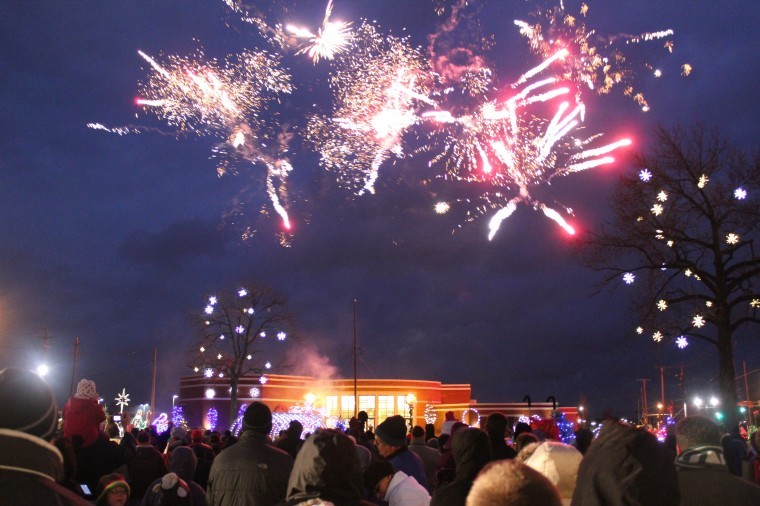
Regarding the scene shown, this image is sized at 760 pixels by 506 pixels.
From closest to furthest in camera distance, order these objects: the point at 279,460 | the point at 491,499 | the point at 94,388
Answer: the point at 491,499, the point at 279,460, the point at 94,388

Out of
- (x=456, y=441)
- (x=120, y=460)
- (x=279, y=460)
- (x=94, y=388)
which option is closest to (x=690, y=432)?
(x=456, y=441)

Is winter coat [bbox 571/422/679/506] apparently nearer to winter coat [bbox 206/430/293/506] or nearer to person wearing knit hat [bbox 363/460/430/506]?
person wearing knit hat [bbox 363/460/430/506]

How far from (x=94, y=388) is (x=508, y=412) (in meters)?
56.7

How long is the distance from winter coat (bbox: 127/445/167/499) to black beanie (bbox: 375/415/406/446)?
9.82 ft

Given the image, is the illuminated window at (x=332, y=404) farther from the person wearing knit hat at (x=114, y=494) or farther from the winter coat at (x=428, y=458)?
the person wearing knit hat at (x=114, y=494)

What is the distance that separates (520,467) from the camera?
2.12 metres

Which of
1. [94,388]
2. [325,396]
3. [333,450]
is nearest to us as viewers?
[333,450]

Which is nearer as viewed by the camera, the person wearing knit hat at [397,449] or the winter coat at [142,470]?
the person wearing knit hat at [397,449]

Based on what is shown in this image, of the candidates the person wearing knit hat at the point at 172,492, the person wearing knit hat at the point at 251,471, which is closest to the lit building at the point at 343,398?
the person wearing knit hat at the point at 172,492

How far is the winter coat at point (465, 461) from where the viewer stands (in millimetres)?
4230

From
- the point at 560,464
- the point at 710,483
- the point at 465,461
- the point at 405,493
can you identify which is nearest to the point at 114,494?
the point at 405,493

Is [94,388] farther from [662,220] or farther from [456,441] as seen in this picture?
[662,220]

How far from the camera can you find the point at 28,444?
73.1 inches

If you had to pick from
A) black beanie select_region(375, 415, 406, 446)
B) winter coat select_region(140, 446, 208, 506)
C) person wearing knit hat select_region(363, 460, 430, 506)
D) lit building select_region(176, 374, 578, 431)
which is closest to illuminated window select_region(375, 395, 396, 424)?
lit building select_region(176, 374, 578, 431)
